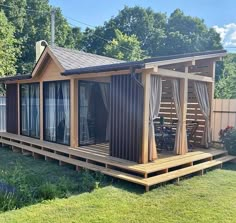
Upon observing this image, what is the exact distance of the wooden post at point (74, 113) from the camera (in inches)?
310

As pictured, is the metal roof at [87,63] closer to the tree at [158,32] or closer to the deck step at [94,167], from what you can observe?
the deck step at [94,167]

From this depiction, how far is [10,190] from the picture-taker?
4891mm

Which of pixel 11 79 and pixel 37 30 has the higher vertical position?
pixel 37 30

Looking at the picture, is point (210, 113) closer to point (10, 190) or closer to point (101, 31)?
point (10, 190)

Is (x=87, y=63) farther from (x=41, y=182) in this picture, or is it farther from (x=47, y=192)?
(x=47, y=192)

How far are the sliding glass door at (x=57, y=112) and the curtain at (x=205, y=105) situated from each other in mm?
3822

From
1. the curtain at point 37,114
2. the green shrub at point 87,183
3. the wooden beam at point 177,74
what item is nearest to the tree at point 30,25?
the curtain at point 37,114

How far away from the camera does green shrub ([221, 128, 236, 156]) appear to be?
313 inches

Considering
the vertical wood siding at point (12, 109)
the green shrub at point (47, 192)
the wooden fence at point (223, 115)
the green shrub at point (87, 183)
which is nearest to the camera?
the green shrub at point (47, 192)

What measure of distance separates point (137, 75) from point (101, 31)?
A: 82.4 feet

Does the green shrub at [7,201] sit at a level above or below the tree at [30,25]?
below

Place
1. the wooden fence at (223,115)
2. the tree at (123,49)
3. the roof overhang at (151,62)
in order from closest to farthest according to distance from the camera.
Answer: the roof overhang at (151,62) → the wooden fence at (223,115) → the tree at (123,49)

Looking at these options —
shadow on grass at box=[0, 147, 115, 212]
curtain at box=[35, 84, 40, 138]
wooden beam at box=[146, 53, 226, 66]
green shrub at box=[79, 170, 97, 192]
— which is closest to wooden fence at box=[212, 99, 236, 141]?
wooden beam at box=[146, 53, 226, 66]

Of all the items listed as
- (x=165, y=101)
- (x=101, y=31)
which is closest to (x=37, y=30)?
(x=101, y=31)
